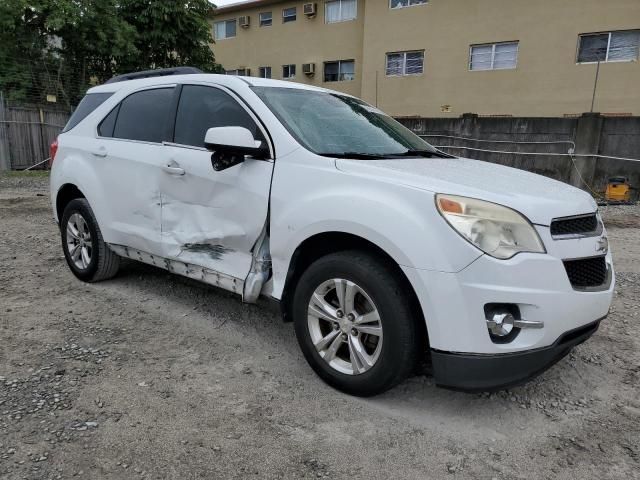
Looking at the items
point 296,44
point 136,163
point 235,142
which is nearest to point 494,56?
point 296,44

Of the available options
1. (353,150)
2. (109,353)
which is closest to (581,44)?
(353,150)

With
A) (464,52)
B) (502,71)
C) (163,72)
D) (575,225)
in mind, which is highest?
(464,52)

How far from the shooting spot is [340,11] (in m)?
20.3

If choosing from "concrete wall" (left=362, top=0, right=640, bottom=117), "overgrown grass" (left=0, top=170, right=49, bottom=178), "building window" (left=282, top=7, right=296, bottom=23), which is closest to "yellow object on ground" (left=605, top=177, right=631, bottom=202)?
"concrete wall" (left=362, top=0, right=640, bottom=117)

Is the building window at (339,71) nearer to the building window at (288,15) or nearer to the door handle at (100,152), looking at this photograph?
the building window at (288,15)

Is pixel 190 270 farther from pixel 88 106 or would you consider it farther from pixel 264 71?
pixel 264 71

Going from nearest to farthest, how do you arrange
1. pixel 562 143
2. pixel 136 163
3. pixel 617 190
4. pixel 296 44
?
pixel 136 163 < pixel 617 190 < pixel 562 143 < pixel 296 44

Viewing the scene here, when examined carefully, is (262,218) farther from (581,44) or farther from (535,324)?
(581,44)

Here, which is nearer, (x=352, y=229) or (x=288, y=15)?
(x=352, y=229)

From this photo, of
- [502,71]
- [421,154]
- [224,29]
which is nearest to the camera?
[421,154]

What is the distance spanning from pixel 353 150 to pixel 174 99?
156 centimetres

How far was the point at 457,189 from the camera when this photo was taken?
242 centimetres

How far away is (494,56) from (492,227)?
16238 millimetres

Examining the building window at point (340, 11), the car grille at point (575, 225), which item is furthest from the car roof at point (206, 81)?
the building window at point (340, 11)
